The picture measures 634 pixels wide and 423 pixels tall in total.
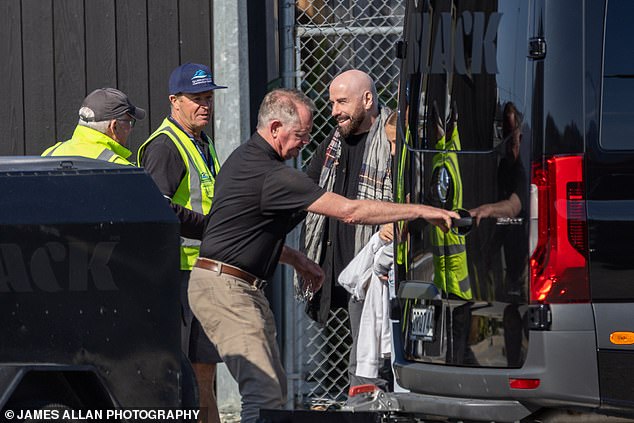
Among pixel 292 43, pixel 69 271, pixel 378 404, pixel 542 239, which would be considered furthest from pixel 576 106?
pixel 292 43

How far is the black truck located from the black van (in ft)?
4.73

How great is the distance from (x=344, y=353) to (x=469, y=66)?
3.41 metres

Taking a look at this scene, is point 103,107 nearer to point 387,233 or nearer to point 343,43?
point 387,233

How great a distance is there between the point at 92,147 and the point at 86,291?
2.58 meters

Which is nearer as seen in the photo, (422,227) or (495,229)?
(495,229)

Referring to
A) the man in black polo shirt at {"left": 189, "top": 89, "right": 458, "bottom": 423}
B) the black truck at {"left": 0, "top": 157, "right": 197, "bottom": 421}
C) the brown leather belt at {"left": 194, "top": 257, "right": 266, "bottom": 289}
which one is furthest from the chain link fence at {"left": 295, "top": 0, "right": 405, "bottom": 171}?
the black truck at {"left": 0, "top": 157, "right": 197, "bottom": 421}

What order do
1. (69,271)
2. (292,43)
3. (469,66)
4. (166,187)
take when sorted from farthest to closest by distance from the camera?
(292,43) < (166,187) < (469,66) < (69,271)

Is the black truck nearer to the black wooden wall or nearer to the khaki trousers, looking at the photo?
the khaki trousers

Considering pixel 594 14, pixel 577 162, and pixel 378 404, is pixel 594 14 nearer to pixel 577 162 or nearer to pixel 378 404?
pixel 577 162

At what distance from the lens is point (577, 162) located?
498cm

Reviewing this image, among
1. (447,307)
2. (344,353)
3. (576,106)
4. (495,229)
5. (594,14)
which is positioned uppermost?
(594,14)

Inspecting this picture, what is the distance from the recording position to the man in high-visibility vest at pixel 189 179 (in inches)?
259

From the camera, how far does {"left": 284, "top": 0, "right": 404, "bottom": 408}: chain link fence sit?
8.40 metres

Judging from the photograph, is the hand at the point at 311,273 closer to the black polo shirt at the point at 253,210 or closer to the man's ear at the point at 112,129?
the black polo shirt at the point at 253,210
